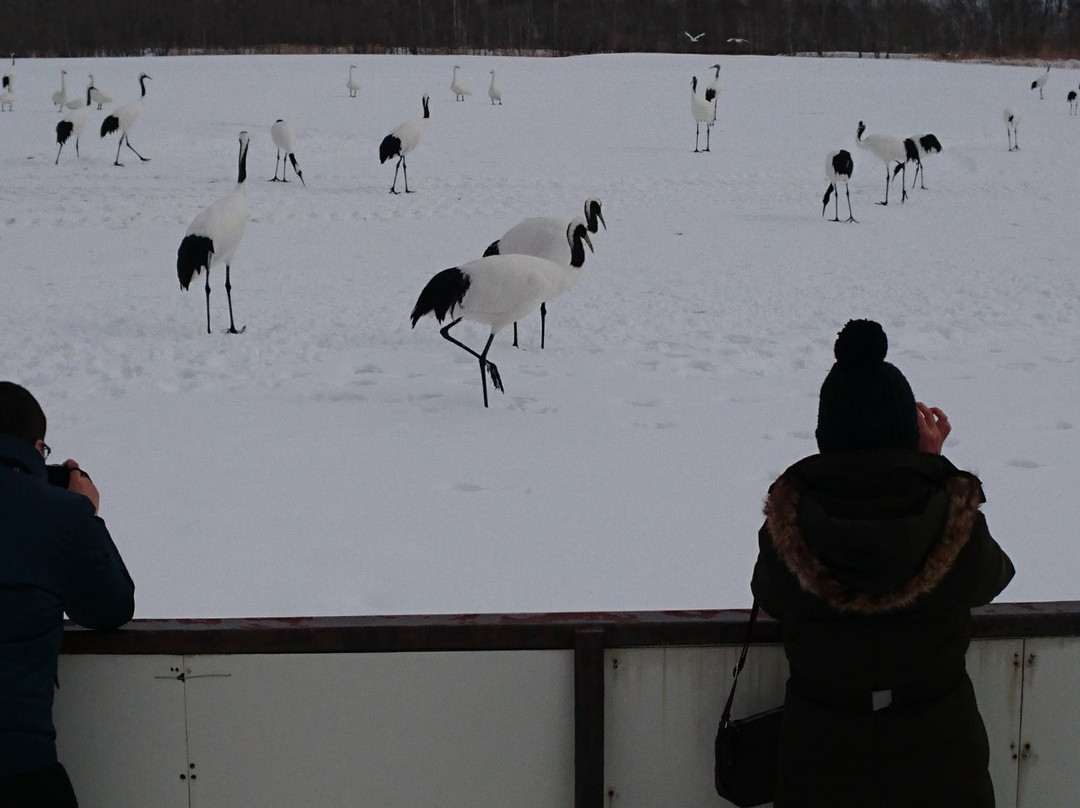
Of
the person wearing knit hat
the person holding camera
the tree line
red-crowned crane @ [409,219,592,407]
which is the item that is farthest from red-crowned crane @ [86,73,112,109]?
the person wearing knit hat

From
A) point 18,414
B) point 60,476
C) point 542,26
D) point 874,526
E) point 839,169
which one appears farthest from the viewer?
point 542,26

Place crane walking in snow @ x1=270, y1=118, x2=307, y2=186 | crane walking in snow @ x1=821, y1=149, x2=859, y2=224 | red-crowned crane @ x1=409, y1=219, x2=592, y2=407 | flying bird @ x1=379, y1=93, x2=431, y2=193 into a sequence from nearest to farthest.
Answer: red-crowned crane @ x1=409, y1=219, x2=592, y2=407 → crane walking in snow @ x1=821, y1=149, x2=859, y2=224 → crane walking in snow @ x1=270, y1=118, x2=307, y2=186 → flying bird @ x1=379, y1=93, x2=431, y2=193

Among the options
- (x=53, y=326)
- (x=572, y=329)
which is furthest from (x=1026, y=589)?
(x=53, y=326)

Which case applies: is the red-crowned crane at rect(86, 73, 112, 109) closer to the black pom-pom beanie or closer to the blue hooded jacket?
the blue hooded jacket

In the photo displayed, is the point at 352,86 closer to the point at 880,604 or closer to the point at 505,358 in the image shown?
the point at 505,358

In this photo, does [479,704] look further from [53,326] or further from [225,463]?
[53,326]

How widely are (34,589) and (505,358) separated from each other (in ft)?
21.0

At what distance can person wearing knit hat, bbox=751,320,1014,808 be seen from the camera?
6.78 ft

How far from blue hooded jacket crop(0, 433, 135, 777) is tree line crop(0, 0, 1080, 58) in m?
42.0

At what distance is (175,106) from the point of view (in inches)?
951

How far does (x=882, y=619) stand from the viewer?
211 centimetres

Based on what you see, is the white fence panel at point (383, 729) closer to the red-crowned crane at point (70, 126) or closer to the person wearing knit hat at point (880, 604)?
the person wearing knit hat at point (880, 604)

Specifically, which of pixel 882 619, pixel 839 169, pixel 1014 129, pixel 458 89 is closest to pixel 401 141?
pixel 839 169

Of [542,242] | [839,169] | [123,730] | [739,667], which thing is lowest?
[123,730]
